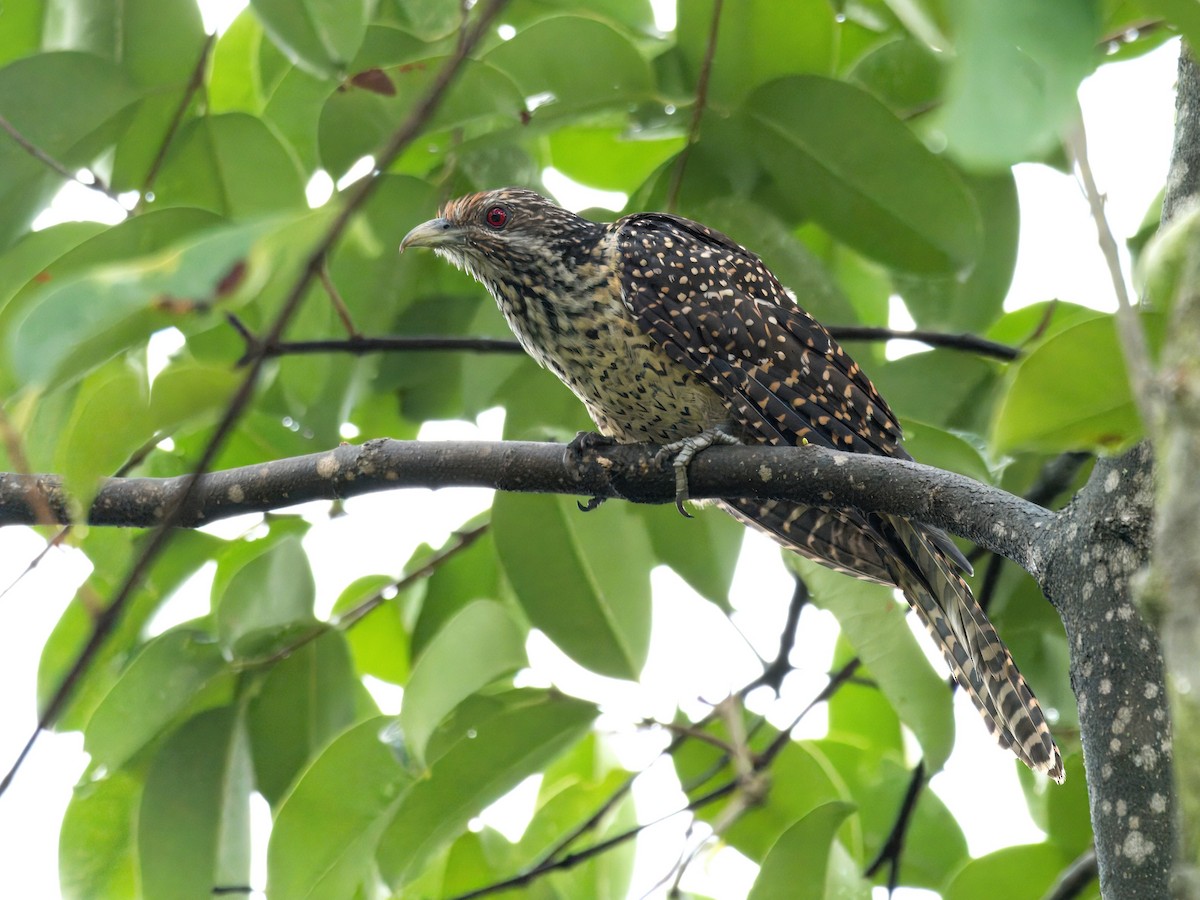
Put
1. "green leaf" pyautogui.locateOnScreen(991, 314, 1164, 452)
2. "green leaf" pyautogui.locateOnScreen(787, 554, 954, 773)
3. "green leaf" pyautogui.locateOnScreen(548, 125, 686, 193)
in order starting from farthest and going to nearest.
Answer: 1. "green leaf" pyautogui.locateOnScreen(548, 125, 686, 193)
2. "green leaf" pyautogui.locateOnScreen(787, 554, 954, 773)
3. "green leaf" pyautogui.locateOnScreen(991, 314, 1164, 452)

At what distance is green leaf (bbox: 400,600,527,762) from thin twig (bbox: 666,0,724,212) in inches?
48.7

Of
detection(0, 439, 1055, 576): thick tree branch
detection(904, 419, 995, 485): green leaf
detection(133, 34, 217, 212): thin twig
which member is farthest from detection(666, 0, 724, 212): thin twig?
detection(133, 34, 217, 212): thin twig

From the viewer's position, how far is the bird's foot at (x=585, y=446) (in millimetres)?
2633

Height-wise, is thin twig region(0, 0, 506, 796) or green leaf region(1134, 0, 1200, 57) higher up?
green leaf region(1134, 0, 1200, 57)

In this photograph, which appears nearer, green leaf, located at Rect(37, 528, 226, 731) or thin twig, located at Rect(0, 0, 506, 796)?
thin twig, located at Rect(0, 0, 506, 796)

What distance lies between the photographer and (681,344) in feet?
11.2

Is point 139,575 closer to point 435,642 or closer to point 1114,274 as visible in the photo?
point 1114,274

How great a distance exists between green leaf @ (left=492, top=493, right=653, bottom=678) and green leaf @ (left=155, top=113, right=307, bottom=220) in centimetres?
97

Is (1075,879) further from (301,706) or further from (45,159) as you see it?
(45,159)

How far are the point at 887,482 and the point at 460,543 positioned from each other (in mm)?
1559

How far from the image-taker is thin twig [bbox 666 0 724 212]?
3.08 meters

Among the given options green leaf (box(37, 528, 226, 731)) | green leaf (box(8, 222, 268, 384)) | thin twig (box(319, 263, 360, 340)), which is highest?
thin twig (box(319, 263, 360, 340))

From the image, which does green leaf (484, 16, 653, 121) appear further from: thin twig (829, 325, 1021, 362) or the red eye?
thin twig (829, 325, 1021, 362)

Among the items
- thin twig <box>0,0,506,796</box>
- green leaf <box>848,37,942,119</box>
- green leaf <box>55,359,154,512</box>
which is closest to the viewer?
thin twig <box>0,0,506,796</box>
